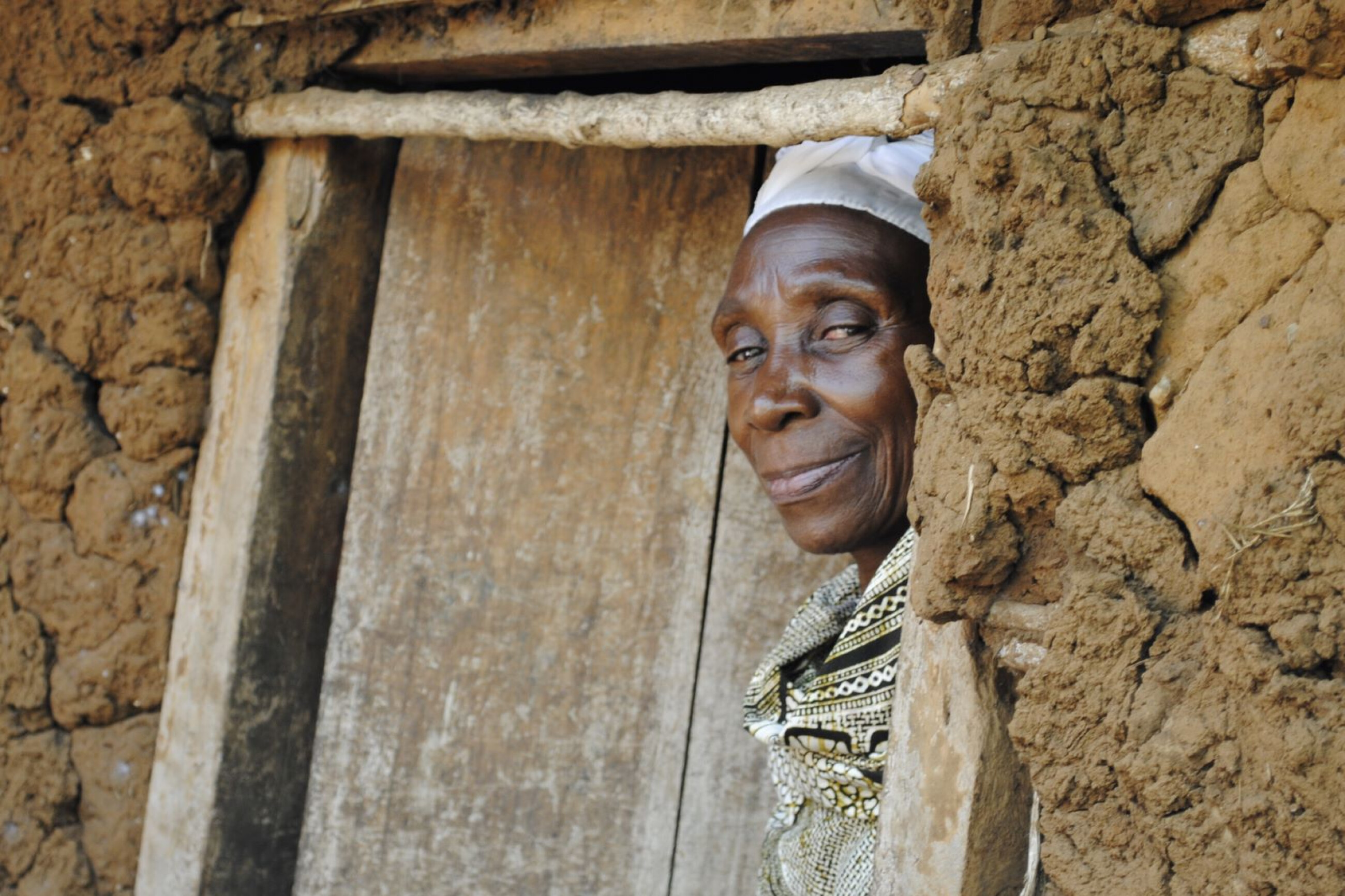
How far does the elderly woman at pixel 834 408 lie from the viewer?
7.42 ft

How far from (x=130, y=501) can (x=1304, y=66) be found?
250cm

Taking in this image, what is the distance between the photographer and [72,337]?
9.86 ft

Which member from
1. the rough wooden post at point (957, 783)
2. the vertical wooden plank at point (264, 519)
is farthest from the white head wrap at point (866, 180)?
the vertical wooden plank at point (264, 519)

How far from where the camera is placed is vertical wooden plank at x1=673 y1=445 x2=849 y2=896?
3047mm

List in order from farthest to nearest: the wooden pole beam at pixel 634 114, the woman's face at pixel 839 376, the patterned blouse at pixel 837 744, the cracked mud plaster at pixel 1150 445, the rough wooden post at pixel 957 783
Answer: the woman's face at pixel 839 376
the patterned blouse at pixel 837 744
the wooden pole beam at pixel 634 114
the rough wooden post at pixel 957 783
the cracked mud plaster at pixel 1150 445

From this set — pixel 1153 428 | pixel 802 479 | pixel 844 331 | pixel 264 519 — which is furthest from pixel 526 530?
pixel 1153 428

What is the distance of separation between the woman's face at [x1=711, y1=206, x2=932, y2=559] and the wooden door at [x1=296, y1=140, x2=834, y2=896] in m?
0.61

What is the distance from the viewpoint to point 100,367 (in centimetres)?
303

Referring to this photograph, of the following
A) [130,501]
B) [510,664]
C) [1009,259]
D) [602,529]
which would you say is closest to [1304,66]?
[1009,259]

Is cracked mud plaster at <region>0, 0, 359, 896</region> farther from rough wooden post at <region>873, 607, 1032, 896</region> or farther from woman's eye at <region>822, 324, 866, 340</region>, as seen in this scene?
rough wooden post at <region>873, 607, 1032, 896</region>

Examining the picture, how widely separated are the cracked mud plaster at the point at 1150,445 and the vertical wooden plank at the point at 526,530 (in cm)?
134

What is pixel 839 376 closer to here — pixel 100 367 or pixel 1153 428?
pixel 1153 428

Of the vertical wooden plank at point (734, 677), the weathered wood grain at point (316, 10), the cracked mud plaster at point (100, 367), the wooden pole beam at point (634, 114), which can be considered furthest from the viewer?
the vertical wooden plank at point (734, 677)

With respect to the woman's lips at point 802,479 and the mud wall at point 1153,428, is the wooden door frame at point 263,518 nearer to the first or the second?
the woman's lips at point 802,479
